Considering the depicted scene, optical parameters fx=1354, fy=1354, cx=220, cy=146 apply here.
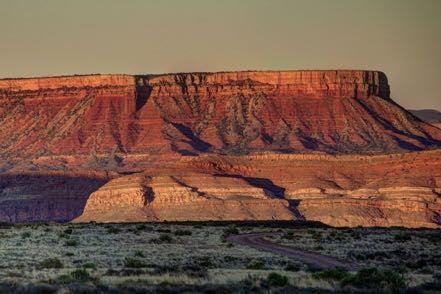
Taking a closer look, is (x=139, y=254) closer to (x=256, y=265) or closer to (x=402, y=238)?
(x=256, y=265)

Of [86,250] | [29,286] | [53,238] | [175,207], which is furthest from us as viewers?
[175,207]

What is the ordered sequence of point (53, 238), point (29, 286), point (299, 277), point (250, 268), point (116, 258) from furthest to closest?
1. point (53, 238)
2. point (116, 258)
3. point (250, 268)
4. point (299, 277)
5. point (29, 286)

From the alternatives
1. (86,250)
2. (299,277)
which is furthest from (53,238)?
(299,277)

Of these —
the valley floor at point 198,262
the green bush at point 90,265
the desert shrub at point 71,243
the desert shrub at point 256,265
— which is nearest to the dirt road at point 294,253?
the valley floor at point 198,262

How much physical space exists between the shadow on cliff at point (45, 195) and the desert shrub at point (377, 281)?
13611 centimetres

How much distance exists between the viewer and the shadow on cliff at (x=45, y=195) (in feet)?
579

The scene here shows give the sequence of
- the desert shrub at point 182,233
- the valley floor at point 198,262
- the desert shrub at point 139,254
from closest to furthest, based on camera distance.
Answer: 1. the valley floor at point 198,262
2. the desert shrub at point 139,254
3. the desert shrub at point 182,233

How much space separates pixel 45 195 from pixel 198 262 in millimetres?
134746

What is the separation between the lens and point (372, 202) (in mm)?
149875

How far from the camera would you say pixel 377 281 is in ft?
126

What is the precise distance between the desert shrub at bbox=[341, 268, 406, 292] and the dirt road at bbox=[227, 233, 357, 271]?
6381mm

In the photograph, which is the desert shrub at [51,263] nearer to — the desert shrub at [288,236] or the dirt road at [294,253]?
the dirt road at [294,253]

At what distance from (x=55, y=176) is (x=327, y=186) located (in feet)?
136

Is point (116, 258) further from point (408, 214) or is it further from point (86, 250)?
point (408, 214)
